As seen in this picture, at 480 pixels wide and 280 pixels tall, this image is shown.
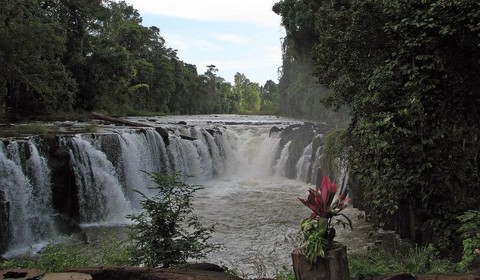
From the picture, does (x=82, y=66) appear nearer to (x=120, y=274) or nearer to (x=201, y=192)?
(x=201, y=192)

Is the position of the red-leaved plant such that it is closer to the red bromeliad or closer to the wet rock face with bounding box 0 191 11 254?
the red bromeliad

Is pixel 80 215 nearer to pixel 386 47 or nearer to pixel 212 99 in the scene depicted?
pixel 386 47

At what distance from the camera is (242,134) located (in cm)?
2300

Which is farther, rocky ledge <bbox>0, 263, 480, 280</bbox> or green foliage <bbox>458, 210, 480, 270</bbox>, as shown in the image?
green foliage <bbox>458, 210, 480, 270</bbox>

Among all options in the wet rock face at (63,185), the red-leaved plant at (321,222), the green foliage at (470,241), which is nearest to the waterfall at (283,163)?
the wet rock face at (63,185)

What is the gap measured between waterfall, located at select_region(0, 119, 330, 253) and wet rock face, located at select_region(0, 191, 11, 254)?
277 millimetres

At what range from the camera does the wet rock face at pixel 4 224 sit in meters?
9.27

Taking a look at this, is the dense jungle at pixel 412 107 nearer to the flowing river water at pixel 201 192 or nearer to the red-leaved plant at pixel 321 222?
the flowing river water at pixel 201 192

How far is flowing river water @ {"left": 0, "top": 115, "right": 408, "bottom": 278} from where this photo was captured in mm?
9078

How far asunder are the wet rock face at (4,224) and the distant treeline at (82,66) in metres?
9.79

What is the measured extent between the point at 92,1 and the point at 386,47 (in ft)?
89.2

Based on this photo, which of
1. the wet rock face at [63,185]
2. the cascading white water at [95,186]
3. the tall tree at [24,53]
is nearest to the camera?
the wet rock face at [63,185]

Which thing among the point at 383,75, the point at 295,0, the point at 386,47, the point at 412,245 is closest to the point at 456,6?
the point at 383,75

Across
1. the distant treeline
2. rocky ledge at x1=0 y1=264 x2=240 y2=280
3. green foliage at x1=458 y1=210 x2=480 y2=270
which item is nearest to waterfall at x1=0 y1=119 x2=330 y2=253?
rocky ledge at x1=0 y1=264 x2=240 y2=280
